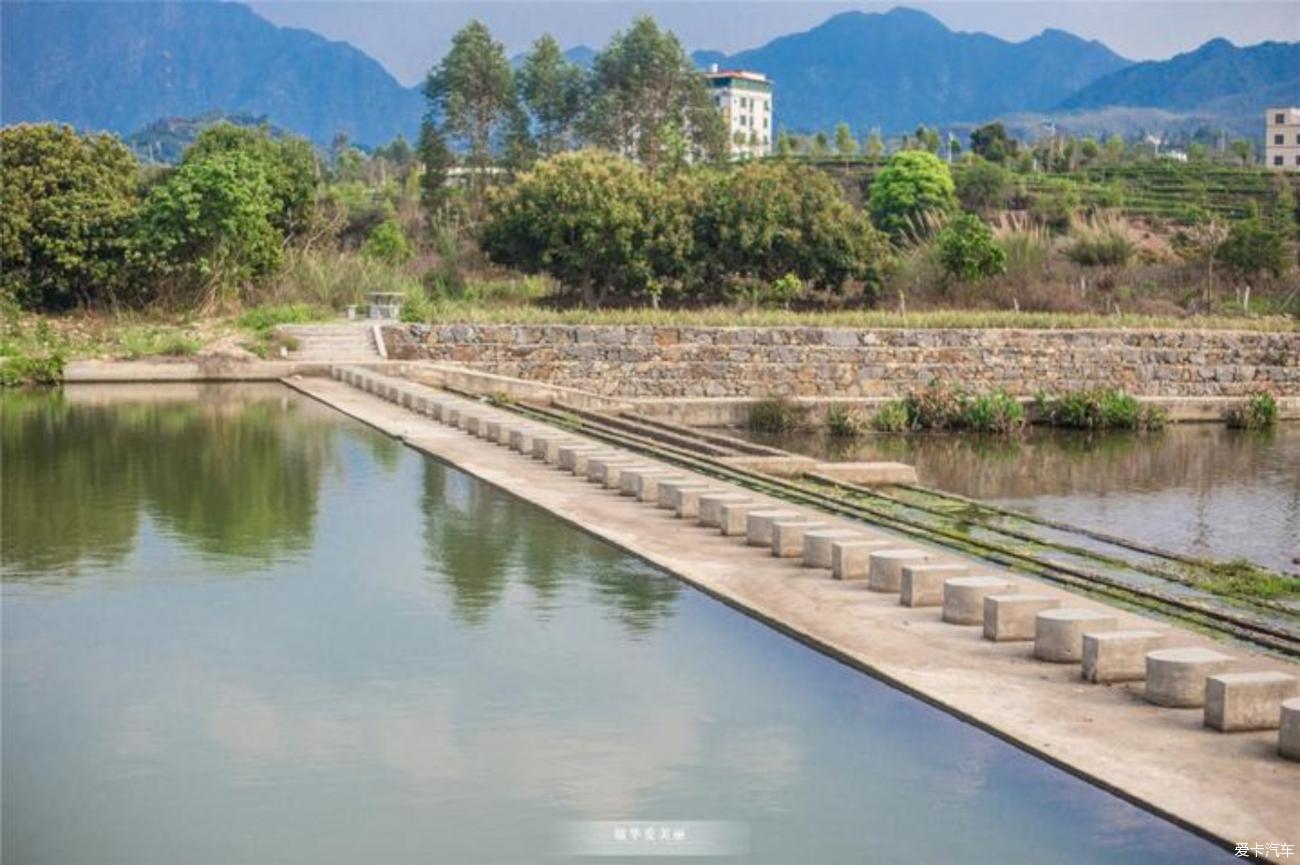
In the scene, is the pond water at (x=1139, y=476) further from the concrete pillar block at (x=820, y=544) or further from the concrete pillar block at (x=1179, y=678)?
the concrete pillar block at (x=1179, y=678)

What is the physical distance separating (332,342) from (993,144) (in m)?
51.9

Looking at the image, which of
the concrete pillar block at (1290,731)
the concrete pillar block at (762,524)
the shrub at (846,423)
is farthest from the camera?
the shrub at (846,423)

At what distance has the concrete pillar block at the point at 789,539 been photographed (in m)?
8.98

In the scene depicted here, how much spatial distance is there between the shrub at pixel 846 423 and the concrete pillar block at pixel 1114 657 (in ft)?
43.4

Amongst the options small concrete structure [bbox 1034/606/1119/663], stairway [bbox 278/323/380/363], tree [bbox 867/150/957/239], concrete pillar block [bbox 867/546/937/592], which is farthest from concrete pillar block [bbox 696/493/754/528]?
tree [bbox 867/150/957/239]

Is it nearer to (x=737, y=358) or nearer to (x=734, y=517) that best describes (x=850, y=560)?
(x=734, y=517)

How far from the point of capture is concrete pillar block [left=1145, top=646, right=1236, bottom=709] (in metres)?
6.01

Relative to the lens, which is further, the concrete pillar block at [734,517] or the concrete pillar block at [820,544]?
the concrete pillar block at [734,517]

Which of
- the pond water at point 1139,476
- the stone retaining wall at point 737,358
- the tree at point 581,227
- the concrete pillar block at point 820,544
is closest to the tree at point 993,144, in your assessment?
the tree at point 581,227

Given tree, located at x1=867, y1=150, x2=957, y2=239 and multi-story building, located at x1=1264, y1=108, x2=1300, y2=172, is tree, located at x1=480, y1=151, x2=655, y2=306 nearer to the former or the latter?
tree, located at x1=867, y1=150, x2=957, y2=239

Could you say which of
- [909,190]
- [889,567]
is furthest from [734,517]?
[909,190]

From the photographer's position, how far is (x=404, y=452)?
14117 mm

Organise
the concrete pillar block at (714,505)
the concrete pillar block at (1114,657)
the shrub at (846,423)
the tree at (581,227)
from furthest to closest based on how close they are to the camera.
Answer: the tree at (581,227) → the shrub at (846,423) → the concrete pillar block at (714,505) → the concrete pillar block at (1114,657)

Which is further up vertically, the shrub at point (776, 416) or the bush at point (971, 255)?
the bush at point (971, 255)
